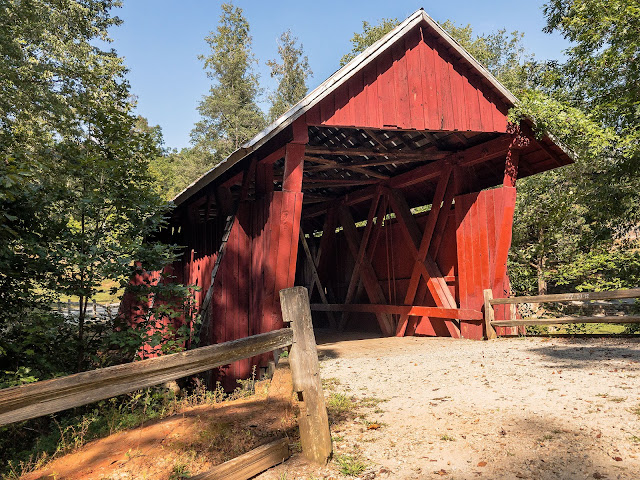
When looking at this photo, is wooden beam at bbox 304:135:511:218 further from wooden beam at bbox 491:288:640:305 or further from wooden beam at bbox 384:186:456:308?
wooden beam at bbox 491:288:640:305

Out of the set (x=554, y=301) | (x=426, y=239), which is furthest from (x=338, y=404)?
(x=426, y=239)

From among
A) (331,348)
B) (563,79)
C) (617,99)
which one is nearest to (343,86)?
(331,348)

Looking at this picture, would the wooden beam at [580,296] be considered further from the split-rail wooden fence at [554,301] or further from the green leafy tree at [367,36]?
the green leafy tree at [367,36]

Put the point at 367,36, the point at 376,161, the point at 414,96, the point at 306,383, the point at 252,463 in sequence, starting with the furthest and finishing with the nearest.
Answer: the point at 367,36 < the point at 376,161 < the point at 414,96 < the point at 306,383 < the point at 252,463

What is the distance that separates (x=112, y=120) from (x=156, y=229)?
5.23 feet

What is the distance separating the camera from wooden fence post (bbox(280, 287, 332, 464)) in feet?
11.0

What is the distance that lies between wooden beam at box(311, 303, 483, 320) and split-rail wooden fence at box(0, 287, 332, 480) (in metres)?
6.79

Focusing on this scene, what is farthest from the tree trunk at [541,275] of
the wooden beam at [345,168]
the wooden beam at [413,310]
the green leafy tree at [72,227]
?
the green leafy tree at [72,227]

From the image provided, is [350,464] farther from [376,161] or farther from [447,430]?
[376,161]

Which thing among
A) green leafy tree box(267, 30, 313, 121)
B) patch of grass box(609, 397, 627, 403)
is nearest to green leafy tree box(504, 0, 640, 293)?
patch of grass box(609, 397, 627, 403)

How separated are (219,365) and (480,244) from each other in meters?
7.85

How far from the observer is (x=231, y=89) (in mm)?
38469

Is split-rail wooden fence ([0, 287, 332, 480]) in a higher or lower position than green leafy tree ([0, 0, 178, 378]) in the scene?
lower

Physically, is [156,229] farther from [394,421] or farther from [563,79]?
[563,79]
